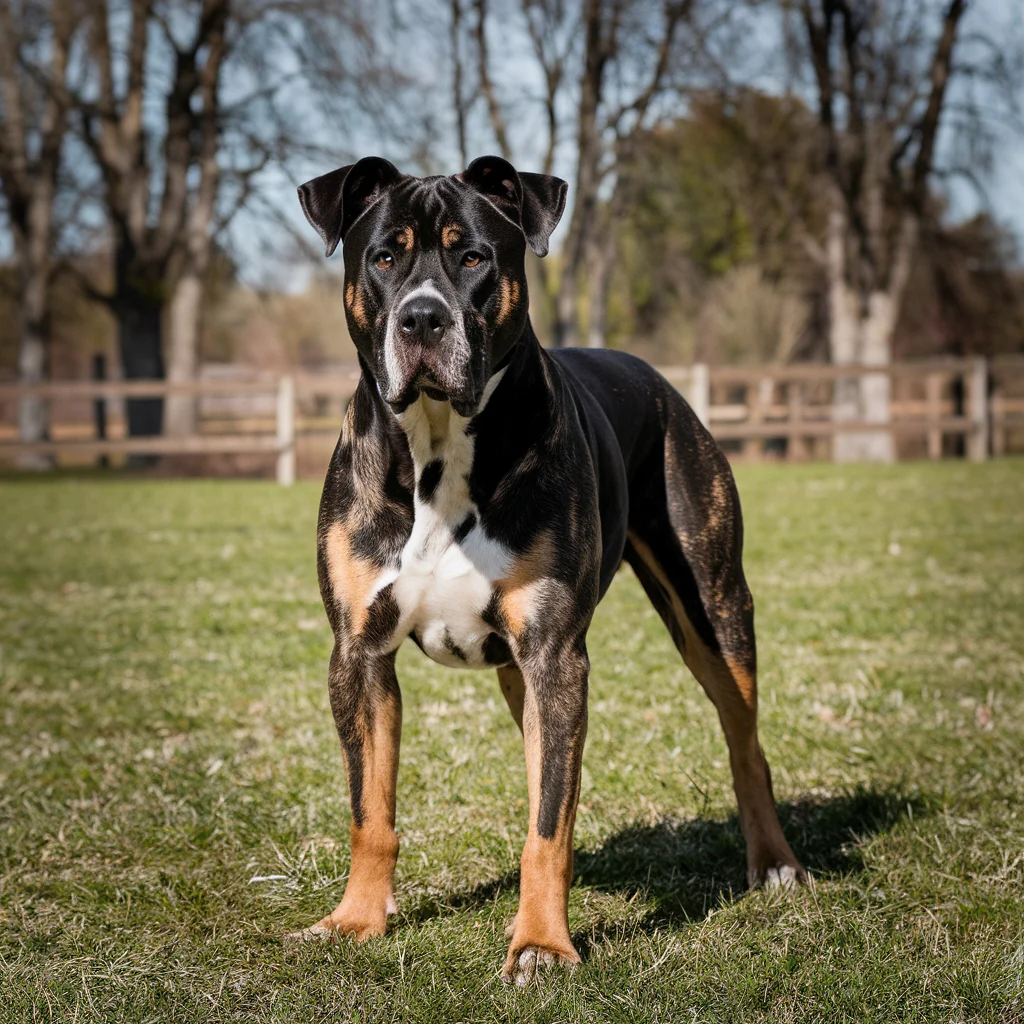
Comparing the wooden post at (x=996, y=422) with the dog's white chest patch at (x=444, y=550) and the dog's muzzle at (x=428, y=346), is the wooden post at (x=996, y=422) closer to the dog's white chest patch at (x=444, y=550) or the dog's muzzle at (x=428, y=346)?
the dog's white chest patch at (x=444, y=550)

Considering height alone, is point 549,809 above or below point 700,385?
below

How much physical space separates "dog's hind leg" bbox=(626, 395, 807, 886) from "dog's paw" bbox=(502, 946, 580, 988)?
0.87m

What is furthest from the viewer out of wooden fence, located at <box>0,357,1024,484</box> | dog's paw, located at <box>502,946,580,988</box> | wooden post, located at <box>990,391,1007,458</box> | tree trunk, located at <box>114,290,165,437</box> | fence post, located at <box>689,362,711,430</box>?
tree trunk, located at <box>114,290,165,437</box>

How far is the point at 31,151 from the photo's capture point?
86.9ft

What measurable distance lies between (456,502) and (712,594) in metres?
1.05

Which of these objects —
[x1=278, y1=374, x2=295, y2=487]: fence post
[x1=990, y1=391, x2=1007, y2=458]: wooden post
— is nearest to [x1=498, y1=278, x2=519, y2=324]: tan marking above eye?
[x1=278, y1=374, x2=295, y2=487]: fence post

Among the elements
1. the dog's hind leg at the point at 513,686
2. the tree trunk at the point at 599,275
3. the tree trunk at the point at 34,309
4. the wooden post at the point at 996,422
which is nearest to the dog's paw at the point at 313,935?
the dog's hind leg at the point at 513,686

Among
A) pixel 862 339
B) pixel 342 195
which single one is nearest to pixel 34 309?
pixel 862 339

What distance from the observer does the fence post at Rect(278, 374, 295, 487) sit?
18844mm

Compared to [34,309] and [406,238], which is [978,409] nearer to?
[34,309]

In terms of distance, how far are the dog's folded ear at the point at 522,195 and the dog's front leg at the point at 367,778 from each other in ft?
3.70

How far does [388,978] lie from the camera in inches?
109

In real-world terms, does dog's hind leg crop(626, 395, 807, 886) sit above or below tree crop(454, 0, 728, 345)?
below

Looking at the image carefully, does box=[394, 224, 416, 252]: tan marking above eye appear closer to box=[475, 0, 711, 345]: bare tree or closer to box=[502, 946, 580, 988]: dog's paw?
box=[502, 946, 580, 988]: dog's paw
